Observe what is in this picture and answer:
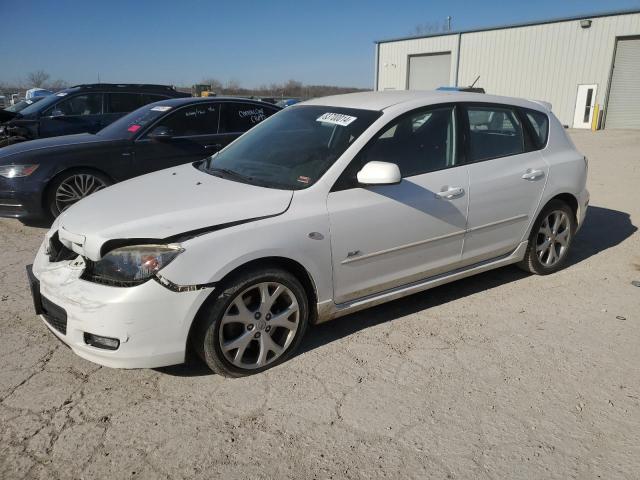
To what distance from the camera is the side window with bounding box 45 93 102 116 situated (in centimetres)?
935

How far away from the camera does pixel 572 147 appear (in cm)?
481

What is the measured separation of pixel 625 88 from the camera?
80.7ft

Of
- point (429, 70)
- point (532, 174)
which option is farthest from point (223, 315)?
point (429, 70)

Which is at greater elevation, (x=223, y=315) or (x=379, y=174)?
(x=379, y=174)

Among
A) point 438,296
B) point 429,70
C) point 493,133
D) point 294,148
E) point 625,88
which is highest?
point 429,70

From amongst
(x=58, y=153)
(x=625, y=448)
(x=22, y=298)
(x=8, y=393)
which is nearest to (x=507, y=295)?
(x=625, y=448)

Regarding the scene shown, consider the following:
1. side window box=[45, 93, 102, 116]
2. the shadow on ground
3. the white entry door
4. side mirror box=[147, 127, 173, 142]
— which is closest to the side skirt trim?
the shadow on ground

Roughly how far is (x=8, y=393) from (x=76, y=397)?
40 centimetres

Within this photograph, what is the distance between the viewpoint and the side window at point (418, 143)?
11.6 ft

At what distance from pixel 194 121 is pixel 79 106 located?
146 inches

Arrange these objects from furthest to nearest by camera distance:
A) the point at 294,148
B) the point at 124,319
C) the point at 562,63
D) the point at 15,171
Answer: the point at 562,63 < the point at 15,171 < the point at 294,148 < the point at 124,319

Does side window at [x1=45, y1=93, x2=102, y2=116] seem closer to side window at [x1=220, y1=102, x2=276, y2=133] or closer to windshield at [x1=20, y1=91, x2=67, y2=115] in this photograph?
windshield at [x1=20, y1=91, x2=67, y2=115]

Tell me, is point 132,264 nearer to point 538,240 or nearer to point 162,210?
point 162,210

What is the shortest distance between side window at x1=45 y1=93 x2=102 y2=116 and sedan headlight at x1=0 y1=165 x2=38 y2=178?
385 cm
